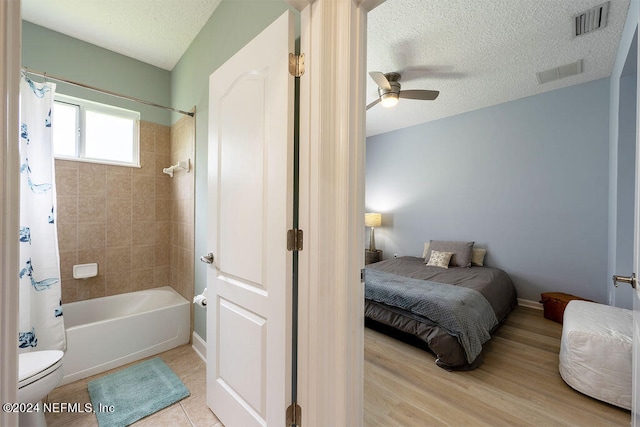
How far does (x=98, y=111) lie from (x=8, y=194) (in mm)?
2855

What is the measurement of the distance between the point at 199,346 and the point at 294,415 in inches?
54.0

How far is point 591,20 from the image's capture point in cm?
187

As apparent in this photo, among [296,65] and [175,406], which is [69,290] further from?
[296,65]

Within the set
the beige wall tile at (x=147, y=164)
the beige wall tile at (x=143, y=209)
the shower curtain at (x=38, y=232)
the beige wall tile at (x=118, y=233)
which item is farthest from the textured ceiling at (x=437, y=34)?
the beige wall tile at (x=118, y=233)

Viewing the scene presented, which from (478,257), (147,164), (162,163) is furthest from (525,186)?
(147,164)

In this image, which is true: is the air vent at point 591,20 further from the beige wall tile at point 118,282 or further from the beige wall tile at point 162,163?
the beige wall tile at point 118,282

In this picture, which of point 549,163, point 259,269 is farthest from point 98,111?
point 549,163

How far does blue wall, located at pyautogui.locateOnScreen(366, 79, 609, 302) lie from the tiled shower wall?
3707 mm

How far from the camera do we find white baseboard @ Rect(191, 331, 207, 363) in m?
2.02

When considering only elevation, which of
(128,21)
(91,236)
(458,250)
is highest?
(128,21)

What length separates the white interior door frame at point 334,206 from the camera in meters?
0.97

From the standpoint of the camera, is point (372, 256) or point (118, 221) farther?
point (372, 256)

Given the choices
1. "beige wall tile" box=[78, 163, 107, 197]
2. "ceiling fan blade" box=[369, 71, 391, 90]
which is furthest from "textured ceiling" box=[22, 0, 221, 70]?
"ceiling fan blade" box=[369, 71, 391, 90]

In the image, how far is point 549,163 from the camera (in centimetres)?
313
